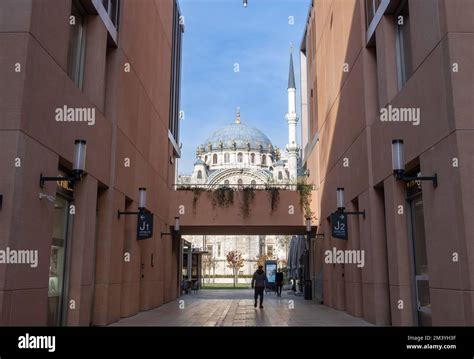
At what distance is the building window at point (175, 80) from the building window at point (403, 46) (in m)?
11.9

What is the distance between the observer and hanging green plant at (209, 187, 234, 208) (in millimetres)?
20875

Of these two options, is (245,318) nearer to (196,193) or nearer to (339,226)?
(339,226)

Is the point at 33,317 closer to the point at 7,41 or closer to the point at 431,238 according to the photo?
the point at 7,41

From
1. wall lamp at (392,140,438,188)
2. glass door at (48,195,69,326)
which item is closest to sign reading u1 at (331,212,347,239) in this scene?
wall lamp at (392,140,438,188)

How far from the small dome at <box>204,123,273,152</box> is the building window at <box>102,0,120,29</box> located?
7480cm

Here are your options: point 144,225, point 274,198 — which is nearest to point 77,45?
point 144,225

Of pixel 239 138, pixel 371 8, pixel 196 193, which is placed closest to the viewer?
pixel 371 8

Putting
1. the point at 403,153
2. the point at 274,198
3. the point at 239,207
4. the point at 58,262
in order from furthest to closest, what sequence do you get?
the point at 239,207 → the point at 274,198 → the point at 58,262 → the point at 403,153

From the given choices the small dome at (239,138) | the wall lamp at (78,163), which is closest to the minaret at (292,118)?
the small dome at (239,138)

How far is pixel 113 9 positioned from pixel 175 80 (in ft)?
33.5

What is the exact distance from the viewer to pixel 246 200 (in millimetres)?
20828

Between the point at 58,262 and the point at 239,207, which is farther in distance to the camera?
the point at 239,207

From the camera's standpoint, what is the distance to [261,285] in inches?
633
